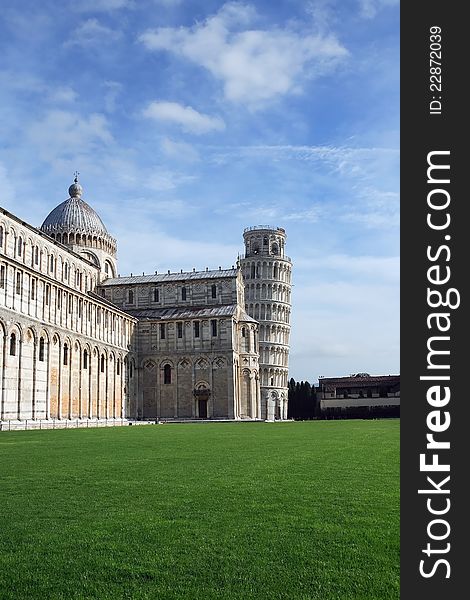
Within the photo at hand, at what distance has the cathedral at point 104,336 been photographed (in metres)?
47.8

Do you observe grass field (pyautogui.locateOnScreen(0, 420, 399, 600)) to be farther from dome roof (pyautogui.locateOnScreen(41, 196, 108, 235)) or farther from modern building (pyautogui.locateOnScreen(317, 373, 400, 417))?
modern building (pyautogui.locateOnScreen(317, 373, 400, 417))

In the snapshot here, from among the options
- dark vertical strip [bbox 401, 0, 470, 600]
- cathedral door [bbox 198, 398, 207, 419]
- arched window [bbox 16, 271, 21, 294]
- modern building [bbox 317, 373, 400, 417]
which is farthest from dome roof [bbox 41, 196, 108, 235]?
dark vertical strip [bbox 401, 0, 470, 600]

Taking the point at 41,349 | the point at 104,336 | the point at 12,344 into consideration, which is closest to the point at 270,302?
the point at 104,336

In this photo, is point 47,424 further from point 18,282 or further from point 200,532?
point 200,532

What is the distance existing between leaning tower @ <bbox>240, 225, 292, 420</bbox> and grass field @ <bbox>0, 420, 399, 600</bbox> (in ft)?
284

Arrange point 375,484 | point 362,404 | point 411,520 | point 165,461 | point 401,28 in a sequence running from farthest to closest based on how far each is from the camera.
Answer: point 362,404 → point 165,461 → point 375,484 → point 401,28 → point 411,520

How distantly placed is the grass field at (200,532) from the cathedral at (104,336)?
108 ft

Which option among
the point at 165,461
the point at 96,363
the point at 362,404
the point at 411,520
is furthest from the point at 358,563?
the point at 362,404

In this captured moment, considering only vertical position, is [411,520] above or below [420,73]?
below

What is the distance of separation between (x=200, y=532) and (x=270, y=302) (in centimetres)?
9503

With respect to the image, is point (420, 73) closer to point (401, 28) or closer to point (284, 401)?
point (401, 28)

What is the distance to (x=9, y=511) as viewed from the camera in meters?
9.52

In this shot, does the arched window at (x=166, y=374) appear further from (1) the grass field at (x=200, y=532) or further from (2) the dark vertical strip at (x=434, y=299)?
(2) the dark vertical strip at (x=434, y=299)

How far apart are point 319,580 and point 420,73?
536cm
